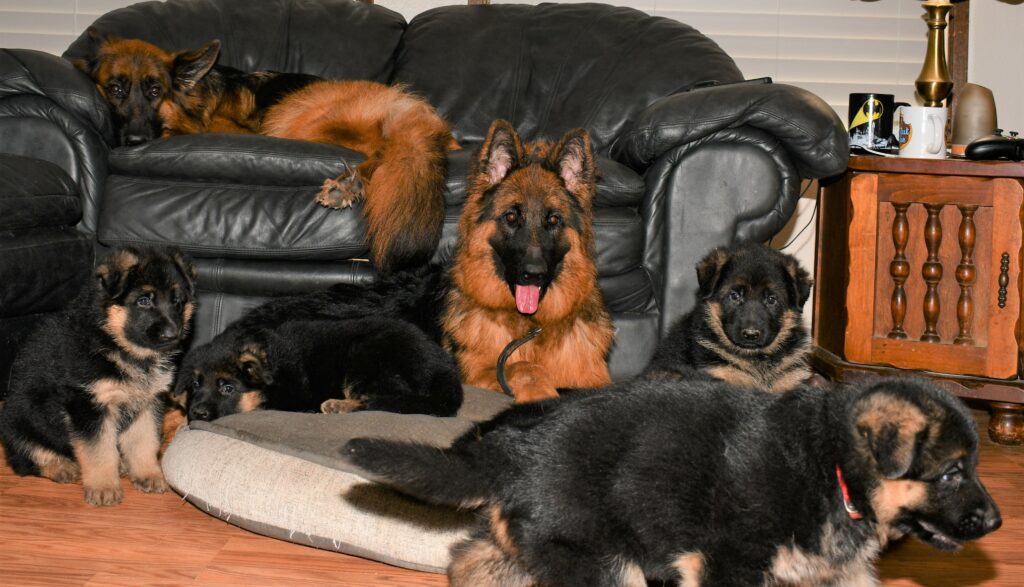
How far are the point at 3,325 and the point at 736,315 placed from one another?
291cm

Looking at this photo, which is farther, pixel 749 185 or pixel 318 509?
pixel 749 185

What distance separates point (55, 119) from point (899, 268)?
397cm

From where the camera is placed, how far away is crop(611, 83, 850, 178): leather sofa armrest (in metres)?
4.15

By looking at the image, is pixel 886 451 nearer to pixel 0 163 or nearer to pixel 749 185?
pixel 749 185

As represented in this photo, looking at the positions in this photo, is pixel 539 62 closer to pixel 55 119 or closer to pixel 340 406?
pixel 55 119

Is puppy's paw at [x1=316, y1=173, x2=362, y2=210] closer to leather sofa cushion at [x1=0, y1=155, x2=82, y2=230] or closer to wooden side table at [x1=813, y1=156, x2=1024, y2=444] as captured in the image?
leather sofa cushion at [x1=0, y1=155, x2=82, y2=230]

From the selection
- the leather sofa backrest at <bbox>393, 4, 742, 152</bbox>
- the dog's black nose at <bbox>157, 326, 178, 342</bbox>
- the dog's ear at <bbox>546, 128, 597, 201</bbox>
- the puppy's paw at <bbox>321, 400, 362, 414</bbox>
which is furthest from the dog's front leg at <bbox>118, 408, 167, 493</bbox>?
the leather sofa backrest at <bbox>393, 4, 742, 152</bbox>

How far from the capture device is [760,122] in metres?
4.20

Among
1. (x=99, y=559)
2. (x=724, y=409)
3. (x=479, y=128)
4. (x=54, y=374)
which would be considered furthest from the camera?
(x=479, y=128)

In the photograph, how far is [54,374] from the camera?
3223 millimetres

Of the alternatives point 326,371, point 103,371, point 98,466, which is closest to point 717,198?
point 326,371

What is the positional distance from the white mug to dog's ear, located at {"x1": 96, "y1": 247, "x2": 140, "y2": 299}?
339cm

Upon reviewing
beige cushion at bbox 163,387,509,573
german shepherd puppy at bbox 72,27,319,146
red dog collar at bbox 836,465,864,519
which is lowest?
beige cushion at bbox 163,387,509,573

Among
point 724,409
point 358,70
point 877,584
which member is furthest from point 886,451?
point 358,70
